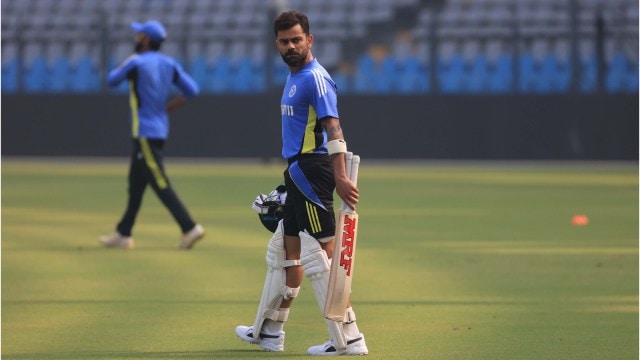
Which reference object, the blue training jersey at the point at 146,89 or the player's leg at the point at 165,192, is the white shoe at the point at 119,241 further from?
the blue training jersey at the point at 146,89

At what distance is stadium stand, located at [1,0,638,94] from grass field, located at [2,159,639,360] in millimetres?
8686

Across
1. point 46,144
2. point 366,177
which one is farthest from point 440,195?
point 46,144

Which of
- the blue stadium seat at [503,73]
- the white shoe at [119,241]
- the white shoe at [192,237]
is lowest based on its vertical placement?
the blue stadium seat at [503,73]

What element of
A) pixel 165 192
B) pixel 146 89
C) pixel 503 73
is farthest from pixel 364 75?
pixel 165 192

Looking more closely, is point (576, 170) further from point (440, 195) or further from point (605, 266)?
point (605, 266)

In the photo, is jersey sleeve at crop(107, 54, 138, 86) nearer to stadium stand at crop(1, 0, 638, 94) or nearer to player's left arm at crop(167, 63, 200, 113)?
player's left arm at crop(167, 63, 200, 113)

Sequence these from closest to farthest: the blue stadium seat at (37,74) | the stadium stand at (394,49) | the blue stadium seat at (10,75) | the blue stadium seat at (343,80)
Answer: the stadium stand at (394,49) < the blue stadium seat at (343,80) < the blue stadium seat at (10,75) < the blue stadium seat at (37,74)

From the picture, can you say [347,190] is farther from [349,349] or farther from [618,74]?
[618,74]

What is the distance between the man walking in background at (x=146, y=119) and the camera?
13.7 m

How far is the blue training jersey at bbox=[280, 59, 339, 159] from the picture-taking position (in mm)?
7469

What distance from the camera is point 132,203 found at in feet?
44.9

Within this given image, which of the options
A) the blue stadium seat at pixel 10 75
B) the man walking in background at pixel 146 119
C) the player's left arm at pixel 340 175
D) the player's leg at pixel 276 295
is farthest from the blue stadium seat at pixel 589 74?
the player's left arm at pixel 340 175

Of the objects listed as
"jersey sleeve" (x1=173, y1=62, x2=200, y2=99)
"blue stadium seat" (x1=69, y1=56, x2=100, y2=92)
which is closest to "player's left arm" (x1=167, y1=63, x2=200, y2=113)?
"jersey sleeve" (x1=173, y1=62, x2=200, y2=99)

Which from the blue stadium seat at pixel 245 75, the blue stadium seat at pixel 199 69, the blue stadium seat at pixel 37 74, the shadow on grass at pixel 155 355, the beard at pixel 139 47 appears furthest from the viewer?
the blue stadium seat at pixel 37 74
